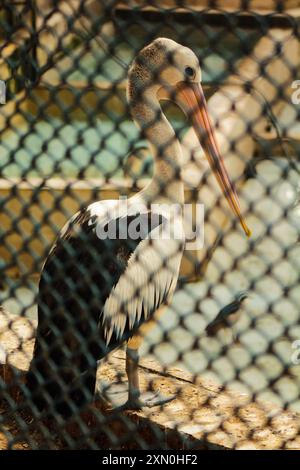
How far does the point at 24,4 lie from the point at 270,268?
2.48ft

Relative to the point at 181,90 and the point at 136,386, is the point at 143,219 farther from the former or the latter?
the point at 136,386

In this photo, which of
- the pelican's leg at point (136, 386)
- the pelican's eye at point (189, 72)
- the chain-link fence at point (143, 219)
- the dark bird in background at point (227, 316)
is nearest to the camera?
the chain-link fence at point (143, 219)

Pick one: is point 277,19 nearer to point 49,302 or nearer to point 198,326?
point 49,302

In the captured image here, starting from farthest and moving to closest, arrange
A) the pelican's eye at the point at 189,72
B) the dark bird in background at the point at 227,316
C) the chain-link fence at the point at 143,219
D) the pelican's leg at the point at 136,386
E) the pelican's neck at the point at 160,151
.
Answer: the dark bird in background at the point at 227,316 → the pelican's leg at the point at 136,386 → the pelican's eye at the point at 189,72 → the pelican's neck at the point at 160,151 → the chain-link fence at the point at 143,219

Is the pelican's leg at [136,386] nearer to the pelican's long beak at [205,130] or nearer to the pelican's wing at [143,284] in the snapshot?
the pelican's wing at [143,284]

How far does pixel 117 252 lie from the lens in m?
1.76

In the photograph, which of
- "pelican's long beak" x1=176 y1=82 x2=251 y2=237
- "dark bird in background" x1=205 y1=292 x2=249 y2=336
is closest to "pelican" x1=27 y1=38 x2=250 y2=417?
"pelican's long beak" x1=176 y1=82 x2=251 y2=237

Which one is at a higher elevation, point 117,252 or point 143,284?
point 117,252

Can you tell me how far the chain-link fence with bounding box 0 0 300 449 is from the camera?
1268mm

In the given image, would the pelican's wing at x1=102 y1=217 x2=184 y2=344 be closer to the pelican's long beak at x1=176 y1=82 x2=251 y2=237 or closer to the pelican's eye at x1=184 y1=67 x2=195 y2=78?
the pelican's long beak at x1=176 y1=82 x2=251 y2=237

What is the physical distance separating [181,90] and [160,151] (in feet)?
1.32

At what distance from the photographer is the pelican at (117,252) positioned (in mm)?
1569

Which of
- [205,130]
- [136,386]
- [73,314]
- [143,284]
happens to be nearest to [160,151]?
[205,130]

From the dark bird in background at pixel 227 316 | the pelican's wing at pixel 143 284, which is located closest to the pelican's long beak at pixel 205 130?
the pelican's wing at pixel 143 284
